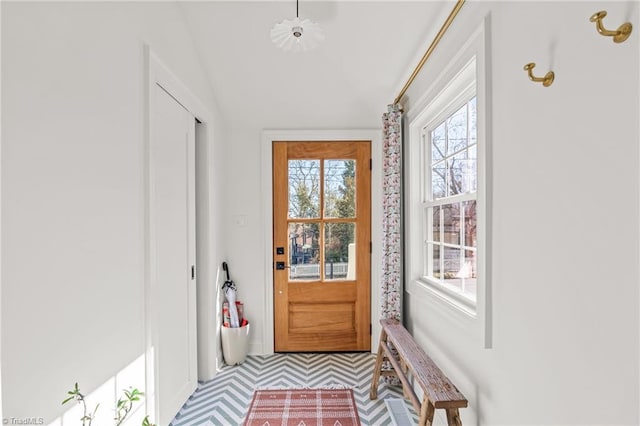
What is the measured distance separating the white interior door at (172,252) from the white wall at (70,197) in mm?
210

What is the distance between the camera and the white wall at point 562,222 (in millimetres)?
783

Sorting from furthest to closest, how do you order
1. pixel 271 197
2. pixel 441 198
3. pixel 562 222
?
A: pixel 271 197 < pixel 441 198 < pixel 562 222

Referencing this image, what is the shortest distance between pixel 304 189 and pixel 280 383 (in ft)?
5.38

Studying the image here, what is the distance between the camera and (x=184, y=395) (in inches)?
90.3

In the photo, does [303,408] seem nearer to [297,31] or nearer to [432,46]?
[297,31]

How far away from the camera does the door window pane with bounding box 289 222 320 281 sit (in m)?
3.18

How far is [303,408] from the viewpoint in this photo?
228 cm

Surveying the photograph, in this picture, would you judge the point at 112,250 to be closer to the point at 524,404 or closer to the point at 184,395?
the point at 184,395

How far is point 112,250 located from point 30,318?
1.36 feet

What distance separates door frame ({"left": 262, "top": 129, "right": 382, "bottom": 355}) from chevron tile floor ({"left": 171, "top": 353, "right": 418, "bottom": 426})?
264 mm

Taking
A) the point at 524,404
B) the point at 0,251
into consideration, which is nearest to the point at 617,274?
the point at 524,404

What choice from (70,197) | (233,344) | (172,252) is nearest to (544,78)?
(70,197)

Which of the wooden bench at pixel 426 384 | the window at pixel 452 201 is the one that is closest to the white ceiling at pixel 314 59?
the window at pixel 452 201

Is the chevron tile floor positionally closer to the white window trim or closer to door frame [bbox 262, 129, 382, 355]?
door frame [bbox 262, 129, 382, 355]
